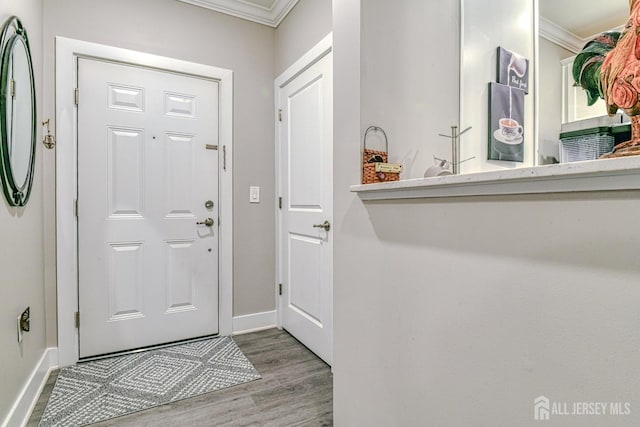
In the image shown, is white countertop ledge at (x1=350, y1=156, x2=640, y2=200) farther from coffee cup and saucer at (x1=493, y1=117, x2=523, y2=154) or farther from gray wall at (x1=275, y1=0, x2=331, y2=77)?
gray wall at (x1=275, y1=0, x2=331, y2=77)

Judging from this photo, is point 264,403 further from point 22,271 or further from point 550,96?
point 550,96

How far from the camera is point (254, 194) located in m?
2.62

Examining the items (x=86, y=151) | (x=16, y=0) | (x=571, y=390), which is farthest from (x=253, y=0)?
(x=571, y=390)

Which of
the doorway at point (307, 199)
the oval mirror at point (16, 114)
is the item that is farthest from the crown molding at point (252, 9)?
the oval mirror at point (16, 114)

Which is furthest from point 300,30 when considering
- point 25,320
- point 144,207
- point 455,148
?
point 25,320

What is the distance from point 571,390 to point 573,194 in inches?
14.8

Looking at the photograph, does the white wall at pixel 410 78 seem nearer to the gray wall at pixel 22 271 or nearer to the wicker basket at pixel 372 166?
the wicker basket at pixel 372 166

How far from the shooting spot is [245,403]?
164cm

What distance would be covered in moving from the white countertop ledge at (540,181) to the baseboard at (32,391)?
6.23 feet

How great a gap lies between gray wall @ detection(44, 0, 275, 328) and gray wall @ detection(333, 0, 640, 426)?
57.9 inches

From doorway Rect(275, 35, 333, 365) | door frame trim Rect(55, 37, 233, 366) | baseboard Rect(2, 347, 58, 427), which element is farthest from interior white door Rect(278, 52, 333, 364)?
baseboard Rect(2, 347, 58, 427)

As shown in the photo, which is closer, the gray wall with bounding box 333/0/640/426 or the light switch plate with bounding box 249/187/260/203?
the gray wall with bounding box 333/0/640/426

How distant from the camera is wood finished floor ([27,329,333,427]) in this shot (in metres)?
1.50

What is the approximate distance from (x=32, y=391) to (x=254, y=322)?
136 centimetres
